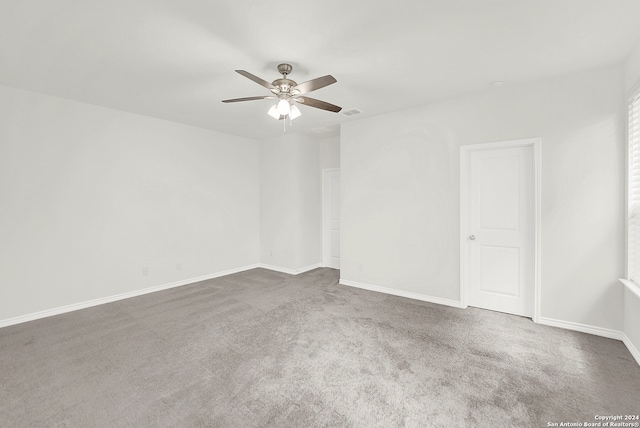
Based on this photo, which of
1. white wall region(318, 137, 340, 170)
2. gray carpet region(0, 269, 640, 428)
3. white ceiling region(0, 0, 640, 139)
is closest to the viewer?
gray carpet region(0, 269, 640, 428)

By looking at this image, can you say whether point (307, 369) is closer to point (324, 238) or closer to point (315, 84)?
point (315, 84)

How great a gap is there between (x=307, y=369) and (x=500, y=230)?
2.86 metres

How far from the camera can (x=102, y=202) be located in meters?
4.07

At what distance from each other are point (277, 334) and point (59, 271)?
3.05 meters

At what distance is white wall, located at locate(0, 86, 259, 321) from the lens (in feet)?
11.2

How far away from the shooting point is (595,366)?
2402 millimetres

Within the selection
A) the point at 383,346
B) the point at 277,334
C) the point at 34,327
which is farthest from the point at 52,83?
the point at 383,346

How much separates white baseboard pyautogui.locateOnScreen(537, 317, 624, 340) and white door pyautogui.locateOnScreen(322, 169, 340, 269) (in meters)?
3.63

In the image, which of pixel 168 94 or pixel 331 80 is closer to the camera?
pixel 331 80

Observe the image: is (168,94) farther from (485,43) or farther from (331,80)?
(485,43)

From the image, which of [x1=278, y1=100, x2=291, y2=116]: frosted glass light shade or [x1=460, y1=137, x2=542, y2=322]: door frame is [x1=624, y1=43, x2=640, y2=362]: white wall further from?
[x1=278, y1=100, x2=291, y2=116]: frosted glass light shade

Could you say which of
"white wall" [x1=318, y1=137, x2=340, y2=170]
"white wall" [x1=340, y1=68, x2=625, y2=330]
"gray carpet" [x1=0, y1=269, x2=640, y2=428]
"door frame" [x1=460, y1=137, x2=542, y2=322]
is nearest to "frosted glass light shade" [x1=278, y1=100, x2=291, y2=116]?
"white wall" [x1=340, y1=68, x2=625, y2=330]

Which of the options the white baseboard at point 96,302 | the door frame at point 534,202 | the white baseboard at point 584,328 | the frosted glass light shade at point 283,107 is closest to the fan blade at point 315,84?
the frosted glass light shade at point 283,107

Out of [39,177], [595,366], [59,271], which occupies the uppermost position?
[39,177]
